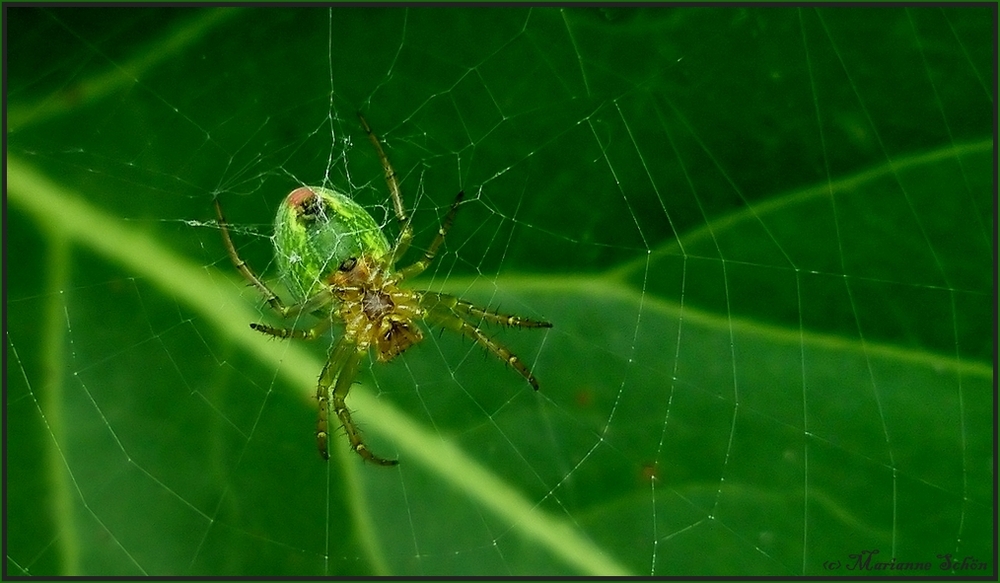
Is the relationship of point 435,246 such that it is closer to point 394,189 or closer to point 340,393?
point 394,189

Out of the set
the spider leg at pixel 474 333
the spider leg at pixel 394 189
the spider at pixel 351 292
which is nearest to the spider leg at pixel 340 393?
the spider at pixel 351 292

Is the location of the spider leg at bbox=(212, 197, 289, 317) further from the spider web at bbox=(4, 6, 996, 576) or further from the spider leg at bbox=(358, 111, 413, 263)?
the spider leg at bbox=(358, 111, 413, 263)

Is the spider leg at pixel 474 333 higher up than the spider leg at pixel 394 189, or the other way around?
the spider leg at pixel 394 189

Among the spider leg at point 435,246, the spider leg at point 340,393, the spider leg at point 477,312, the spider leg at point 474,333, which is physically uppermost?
the spider leg at point 435,246

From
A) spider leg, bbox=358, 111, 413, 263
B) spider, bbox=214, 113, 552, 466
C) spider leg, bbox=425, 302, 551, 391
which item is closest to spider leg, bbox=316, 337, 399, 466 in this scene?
spider, bbox=214, 113, 552, 466

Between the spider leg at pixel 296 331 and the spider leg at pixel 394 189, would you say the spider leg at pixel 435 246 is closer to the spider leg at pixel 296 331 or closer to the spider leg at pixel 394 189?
the spider leg at pixel 394 189

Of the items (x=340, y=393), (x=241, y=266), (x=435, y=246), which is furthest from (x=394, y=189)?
(x=340, y=393)

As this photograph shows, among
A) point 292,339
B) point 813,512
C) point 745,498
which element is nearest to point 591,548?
point 745,498

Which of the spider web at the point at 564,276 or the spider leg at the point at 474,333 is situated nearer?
the spider web at the point at 564,276
